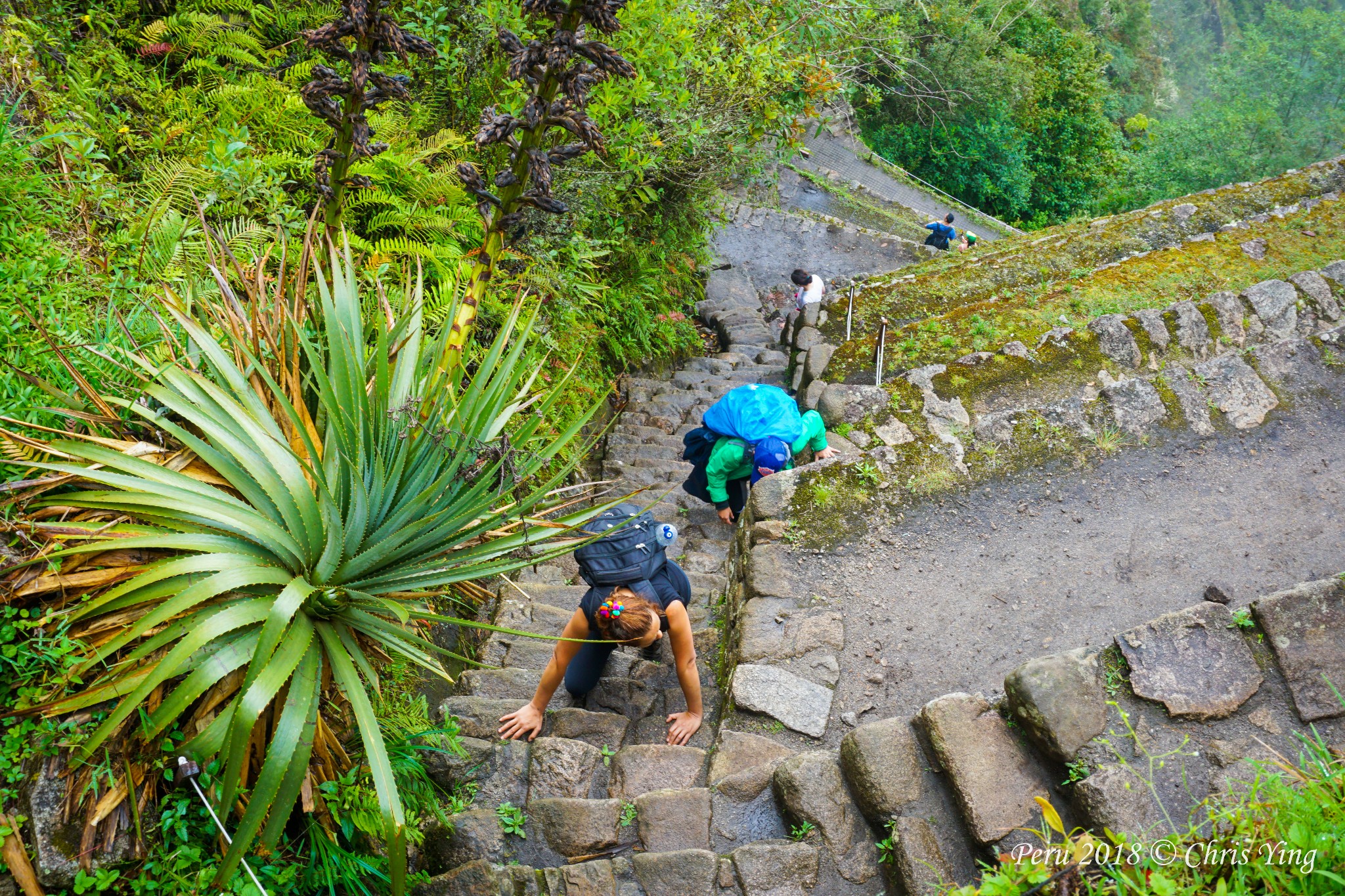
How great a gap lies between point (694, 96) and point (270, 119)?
3732mm

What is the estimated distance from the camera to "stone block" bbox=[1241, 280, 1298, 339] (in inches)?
246

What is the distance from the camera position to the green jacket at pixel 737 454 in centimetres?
518

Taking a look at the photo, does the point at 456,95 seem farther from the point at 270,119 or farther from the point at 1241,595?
the point at 1241,595

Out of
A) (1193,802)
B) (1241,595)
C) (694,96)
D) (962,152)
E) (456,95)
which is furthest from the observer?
(962,152)

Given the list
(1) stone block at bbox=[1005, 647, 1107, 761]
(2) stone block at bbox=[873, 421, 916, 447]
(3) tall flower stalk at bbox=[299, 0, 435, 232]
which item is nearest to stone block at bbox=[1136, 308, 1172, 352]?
(2) stone block at bbox=[873, 421, 916, 447]

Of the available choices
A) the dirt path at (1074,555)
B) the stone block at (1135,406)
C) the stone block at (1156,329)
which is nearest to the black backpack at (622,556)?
the dirt path at (1074,555)

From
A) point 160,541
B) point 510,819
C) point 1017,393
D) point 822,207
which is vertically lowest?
point 822,207

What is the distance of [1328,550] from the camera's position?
4.38 metres

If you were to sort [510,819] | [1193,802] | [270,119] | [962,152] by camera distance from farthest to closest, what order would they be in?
[962,152]
[270,119]
[510,819]
[1193,802]

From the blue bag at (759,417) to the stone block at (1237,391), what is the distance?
273 centimetres

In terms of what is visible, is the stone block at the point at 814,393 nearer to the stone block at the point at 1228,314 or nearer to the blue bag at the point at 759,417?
the blue bag at the point at 759,417

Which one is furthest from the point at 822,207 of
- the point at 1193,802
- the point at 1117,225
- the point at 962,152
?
the point at 1193,802

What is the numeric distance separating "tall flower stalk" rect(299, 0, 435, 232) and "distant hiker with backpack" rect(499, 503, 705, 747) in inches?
63.5

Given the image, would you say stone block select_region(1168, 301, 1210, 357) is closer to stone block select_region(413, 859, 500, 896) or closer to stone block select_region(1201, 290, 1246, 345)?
stone block select_region(1201, 290, 1246, 345)
